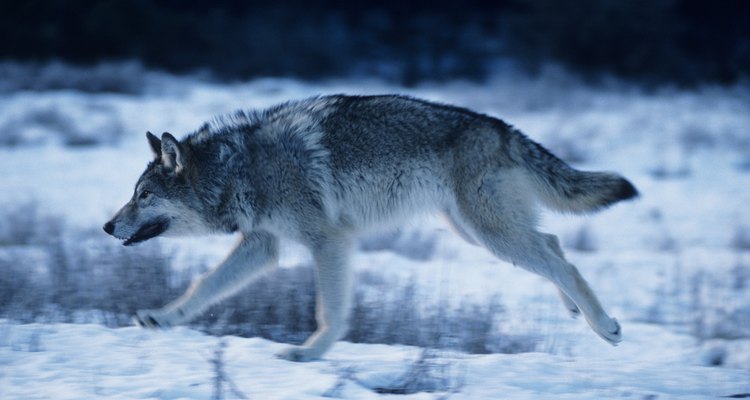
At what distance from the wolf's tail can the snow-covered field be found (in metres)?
1.00

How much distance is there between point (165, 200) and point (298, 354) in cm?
134

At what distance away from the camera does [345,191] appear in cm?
497

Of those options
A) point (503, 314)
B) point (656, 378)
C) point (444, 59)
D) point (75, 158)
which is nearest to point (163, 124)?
point (75, 158)

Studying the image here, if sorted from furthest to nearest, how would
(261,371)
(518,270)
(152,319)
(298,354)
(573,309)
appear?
(518,270) → (573,309) → (152,319) → (298,354) → (261,371)

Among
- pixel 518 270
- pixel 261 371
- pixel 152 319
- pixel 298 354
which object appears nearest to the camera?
pixel 261 371

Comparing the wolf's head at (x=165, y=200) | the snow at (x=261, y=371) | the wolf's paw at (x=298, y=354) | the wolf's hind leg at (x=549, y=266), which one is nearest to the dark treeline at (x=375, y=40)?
the wolf's head at (x=165, y=200)

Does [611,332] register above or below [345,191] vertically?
below

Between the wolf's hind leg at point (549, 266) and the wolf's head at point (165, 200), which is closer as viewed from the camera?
the wolf's hind leg at point (549, 266)

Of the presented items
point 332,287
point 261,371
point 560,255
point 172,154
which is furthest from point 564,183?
point 172,154

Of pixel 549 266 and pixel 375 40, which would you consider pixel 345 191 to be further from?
pixel 375 40

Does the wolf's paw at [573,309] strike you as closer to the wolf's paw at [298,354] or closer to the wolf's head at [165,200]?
the wolf's paw at [298,354]

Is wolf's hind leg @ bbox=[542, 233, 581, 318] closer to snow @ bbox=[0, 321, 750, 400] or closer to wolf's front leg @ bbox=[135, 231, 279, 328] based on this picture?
snow @ bbox=[0, 321, 750, 400]

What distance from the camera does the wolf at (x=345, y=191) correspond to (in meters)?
4.87

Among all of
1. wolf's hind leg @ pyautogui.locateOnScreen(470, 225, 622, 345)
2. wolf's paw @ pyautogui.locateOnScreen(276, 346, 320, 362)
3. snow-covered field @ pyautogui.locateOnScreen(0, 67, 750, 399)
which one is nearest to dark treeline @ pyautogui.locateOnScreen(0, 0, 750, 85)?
snow-covered field @ pyautogui.locateOnScreen(0, 67, 750, 399)
